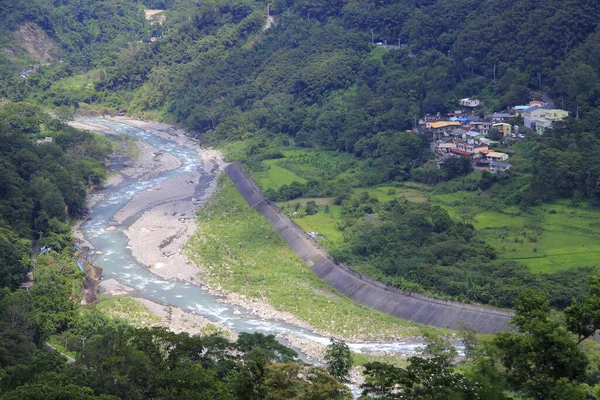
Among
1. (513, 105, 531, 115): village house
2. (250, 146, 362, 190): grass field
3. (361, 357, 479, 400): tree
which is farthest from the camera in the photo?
(250, 146, 362, 190): grass field

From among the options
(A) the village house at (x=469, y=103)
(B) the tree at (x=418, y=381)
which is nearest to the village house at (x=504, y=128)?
(A) the village house at (x=469, y=103)

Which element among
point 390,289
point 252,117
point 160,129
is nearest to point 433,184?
point 390,289

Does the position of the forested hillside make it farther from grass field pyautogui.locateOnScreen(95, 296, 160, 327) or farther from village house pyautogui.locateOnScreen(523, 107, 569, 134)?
grass field pyautogui.locateOnScreen(95, 296, 160, 327)

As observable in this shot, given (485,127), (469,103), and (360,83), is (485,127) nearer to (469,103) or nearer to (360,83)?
(469,103)

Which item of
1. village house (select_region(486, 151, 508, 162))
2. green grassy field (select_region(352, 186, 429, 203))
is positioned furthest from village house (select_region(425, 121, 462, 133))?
green grassy field (select_region(352, 186, 429, 203))

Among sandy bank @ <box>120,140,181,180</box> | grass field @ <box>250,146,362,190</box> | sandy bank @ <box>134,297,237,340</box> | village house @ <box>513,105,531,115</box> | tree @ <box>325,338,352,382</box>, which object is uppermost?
tree @ <box>325,338,352,382</box>

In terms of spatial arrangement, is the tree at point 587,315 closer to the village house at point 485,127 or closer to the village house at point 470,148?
the village house at point 470,148

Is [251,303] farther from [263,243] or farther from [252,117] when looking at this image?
[252,117]

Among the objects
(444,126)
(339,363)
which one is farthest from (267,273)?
(444,126)
